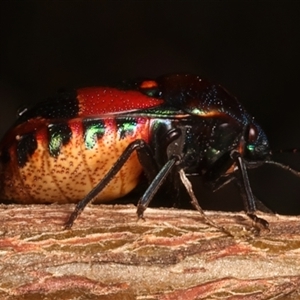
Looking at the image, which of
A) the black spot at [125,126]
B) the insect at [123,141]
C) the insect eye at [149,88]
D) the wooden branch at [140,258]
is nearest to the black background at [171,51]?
the insect at [123,141]

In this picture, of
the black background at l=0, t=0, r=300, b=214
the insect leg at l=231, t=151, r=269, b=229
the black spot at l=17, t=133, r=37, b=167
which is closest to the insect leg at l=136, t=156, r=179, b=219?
the insect leg at l=231, t=151, r=269, b=229

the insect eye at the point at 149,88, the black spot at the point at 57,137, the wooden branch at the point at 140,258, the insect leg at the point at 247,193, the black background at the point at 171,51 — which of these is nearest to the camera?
the wooden branch at the point at 140,258

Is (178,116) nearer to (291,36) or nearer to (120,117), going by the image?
(120,117)

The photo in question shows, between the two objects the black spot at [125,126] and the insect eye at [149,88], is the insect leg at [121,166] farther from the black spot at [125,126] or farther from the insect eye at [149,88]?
the insect eye at [149,88]

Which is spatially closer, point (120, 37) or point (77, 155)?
point (77, 155)

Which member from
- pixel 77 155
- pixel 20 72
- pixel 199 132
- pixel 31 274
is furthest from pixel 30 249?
pixel 20 72

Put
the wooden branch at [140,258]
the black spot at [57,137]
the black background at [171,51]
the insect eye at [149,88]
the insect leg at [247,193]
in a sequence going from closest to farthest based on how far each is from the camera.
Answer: the wooden branch at [140,258] < the insect leg at [247,193] < the black spot at [57,137] < the insect eye at [149,88] < the black background at [171,51]

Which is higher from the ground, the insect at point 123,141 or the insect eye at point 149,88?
the insect eye at point 149,88
